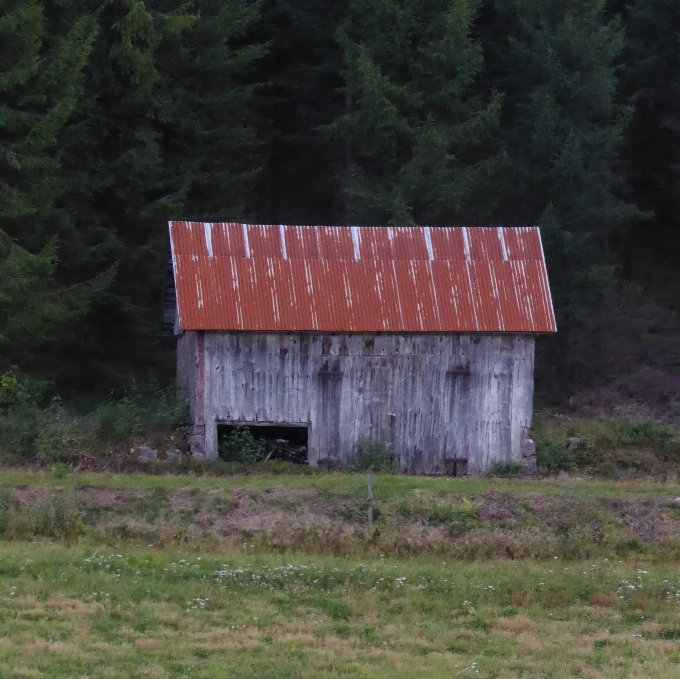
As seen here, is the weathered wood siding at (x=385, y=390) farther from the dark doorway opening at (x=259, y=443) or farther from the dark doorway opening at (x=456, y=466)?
the dark doorway opening at (x=259, y=443)

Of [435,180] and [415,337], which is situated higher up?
[435,180]

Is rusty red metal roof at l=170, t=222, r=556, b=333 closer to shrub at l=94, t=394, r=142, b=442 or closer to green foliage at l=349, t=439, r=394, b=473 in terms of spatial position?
shrub at l=94, t=394, r=142, b=442

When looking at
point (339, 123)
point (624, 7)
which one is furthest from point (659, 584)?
point (624, 7)

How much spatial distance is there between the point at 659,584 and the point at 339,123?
890 inches

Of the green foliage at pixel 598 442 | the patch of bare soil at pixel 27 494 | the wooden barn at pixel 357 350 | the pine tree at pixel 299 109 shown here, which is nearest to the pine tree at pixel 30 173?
the wooden barn at pixel 357 350

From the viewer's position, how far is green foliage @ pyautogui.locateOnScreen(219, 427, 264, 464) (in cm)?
2041

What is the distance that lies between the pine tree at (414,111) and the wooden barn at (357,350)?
27.0ft

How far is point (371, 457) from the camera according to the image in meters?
20.6

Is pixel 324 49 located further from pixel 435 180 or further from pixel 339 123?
pixel 435 180

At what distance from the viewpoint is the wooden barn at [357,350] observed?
20.7 metres

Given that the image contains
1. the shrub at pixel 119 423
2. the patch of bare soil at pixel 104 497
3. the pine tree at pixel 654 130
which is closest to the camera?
the patch of bare soil at pixel 104 497

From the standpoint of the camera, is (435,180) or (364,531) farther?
(435,180)

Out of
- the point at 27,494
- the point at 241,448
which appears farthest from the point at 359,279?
the point at 27,494

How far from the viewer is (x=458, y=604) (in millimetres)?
11961
